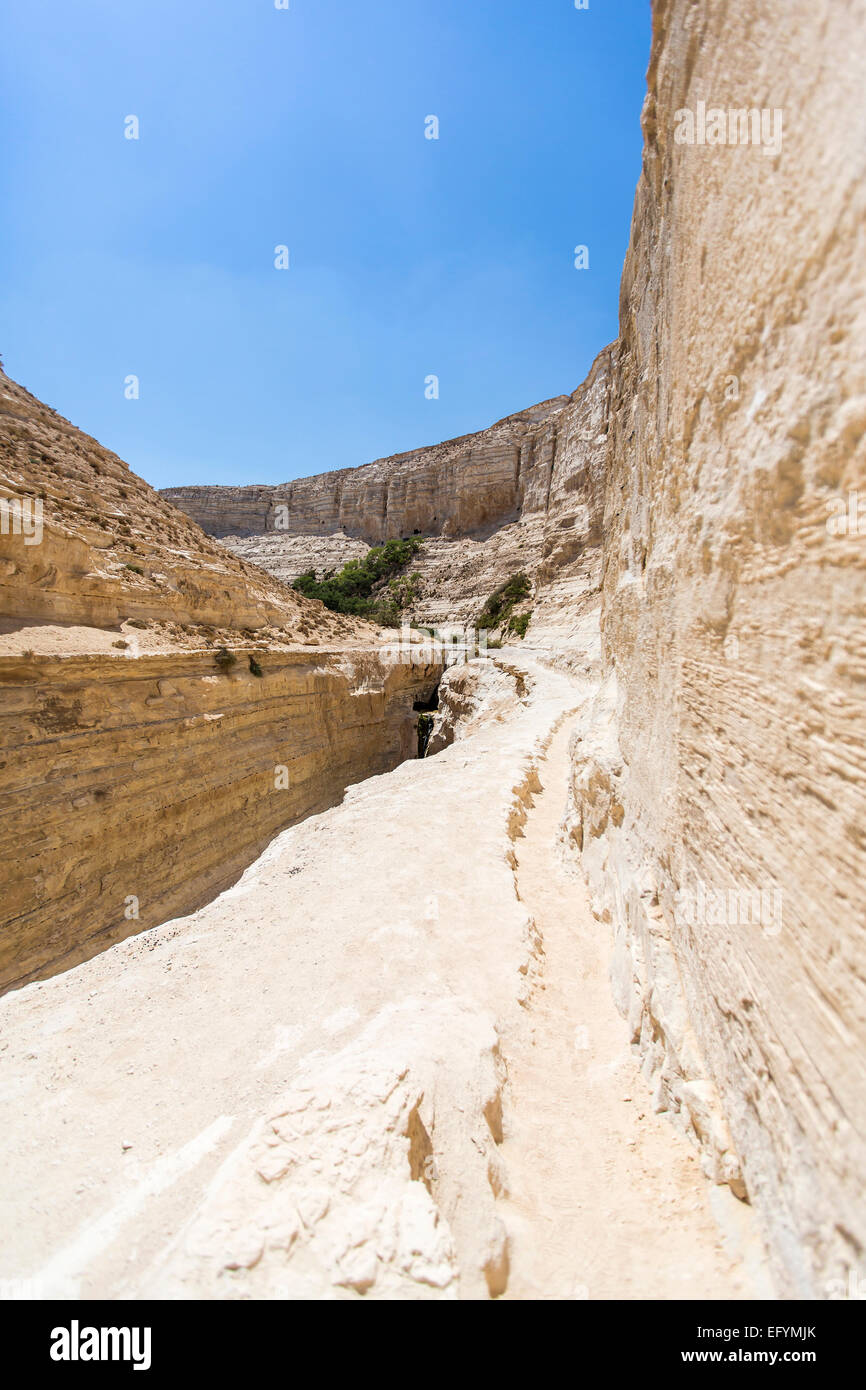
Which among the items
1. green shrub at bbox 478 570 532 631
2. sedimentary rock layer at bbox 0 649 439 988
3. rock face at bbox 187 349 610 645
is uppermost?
rock face at bbox 187 349 610 645

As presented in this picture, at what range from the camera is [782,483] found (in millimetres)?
1914

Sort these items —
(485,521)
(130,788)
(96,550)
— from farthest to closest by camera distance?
(485,521), (96,550), (130,788)

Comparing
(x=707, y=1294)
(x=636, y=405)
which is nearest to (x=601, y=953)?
(x=707, y=1294)

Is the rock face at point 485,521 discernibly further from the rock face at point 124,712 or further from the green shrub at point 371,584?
the rock face at point 124,712

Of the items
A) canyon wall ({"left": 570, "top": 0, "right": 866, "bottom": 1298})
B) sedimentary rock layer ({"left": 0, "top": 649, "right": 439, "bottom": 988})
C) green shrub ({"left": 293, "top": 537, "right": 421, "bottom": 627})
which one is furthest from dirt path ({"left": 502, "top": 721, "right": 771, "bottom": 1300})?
green shrub ({"left": 293, "top": 537, "right": 421, "bottom": 627})

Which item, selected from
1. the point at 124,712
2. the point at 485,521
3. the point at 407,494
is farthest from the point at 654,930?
the point at 407,494

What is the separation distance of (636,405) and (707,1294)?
5706 millimetres

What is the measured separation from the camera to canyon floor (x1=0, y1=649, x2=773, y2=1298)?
5.87ft

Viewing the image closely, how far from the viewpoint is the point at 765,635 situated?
2061 millimetres

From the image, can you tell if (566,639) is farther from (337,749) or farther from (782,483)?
(782,483)

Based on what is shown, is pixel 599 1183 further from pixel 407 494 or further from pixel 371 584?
pixel 407 494

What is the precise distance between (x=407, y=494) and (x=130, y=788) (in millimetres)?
46709

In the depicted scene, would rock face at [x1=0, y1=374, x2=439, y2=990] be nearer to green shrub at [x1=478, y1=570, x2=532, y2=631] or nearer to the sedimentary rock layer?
the sedimentary rock layer

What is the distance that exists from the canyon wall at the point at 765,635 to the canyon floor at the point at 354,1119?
40 centimetres
